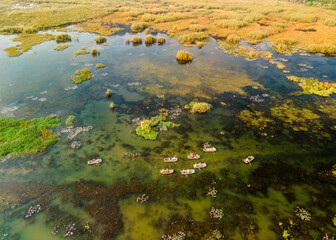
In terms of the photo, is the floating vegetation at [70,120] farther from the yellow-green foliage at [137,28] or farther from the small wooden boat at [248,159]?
the yellow-green foliage at [137,28]

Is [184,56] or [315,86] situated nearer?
[315,86]

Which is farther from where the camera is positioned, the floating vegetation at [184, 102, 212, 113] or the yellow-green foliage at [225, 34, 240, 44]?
the yellow-green foliage at [225, 34, 240, 44]

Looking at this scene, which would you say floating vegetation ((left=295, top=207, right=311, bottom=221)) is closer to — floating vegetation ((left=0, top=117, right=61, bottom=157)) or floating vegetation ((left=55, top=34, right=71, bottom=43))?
floating vegetation ((left=0, top=117, right=61, bottom=157))

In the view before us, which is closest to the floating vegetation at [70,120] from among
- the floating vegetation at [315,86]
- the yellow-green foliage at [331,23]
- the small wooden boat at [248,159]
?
the small wooden boat at [248,159]

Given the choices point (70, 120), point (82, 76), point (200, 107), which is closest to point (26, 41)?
point (82, 76)

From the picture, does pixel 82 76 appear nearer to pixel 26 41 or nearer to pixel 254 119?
pixel 254 119

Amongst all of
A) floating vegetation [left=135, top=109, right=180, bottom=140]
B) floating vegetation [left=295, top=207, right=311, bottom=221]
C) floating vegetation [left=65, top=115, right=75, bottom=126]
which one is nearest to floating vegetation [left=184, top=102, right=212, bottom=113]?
floating vegetation [left=135, top=109, right=180, bottom=140]
